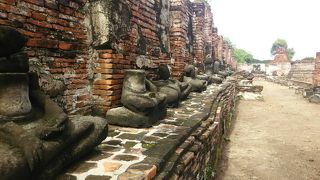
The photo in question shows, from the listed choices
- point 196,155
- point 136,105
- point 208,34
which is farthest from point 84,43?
point 208,34

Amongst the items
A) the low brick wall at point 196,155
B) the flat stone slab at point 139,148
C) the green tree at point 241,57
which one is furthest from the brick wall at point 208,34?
the green tree at point 241,57

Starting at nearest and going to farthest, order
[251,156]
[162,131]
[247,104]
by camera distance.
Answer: [162,131], [251,156], [247,104]

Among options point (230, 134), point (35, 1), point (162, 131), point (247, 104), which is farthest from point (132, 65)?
point (247, 104)

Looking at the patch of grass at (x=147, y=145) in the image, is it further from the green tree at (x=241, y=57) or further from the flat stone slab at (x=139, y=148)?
the green tree at (x=241, y=57)

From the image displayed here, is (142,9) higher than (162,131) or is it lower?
higher

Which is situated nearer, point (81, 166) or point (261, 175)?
point (81, 166)

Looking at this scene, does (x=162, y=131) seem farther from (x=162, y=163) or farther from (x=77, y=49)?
(x=77, y=49)

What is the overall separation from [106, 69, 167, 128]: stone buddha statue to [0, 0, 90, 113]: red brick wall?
1.56 ft

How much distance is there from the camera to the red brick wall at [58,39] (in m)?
3.05

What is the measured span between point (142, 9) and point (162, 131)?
2343 millimetres

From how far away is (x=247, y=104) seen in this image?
13008 mm

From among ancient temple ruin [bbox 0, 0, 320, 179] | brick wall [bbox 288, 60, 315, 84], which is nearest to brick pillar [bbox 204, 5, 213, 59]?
ancient temple ruin [bbox 0, 0, 320, 179]

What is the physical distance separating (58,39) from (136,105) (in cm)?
121

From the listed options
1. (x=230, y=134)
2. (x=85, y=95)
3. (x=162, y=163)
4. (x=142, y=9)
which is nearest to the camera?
(x=162, y=163)
